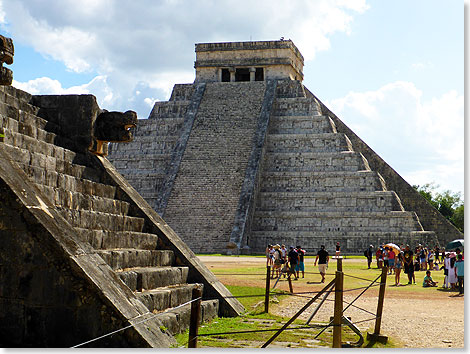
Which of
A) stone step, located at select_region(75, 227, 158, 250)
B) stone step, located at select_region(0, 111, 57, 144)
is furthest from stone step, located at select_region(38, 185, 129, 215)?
stone step, located at select_region(0, 111, 57, 144)

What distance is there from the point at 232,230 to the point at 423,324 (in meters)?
19.9

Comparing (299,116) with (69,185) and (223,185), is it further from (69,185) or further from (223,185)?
(69,185)

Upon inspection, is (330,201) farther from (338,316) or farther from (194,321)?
(194,321)

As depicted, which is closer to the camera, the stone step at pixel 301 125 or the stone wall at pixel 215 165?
the stone wall at pixel 215 165

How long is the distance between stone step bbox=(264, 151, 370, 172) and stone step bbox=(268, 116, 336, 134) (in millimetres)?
2007

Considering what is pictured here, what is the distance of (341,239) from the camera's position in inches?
1212

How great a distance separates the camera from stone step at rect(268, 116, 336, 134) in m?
35.2

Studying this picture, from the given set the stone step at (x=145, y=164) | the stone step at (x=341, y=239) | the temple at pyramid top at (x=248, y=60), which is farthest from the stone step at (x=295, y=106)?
the stone step at (x=341, y=239)

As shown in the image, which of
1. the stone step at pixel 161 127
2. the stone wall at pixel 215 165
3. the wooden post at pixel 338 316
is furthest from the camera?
the stone step at pixel 161 127

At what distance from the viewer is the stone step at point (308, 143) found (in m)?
34.1

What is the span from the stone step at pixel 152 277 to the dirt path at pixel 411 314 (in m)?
2.56

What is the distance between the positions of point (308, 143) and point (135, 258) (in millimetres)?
27176

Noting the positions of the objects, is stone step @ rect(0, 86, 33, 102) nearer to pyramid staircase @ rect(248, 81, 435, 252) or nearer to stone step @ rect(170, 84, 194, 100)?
pyramid staircase @ rect(248, 81, 435, 252)

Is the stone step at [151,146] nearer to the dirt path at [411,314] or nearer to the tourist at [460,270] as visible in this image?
the dirt path at [411,314]
